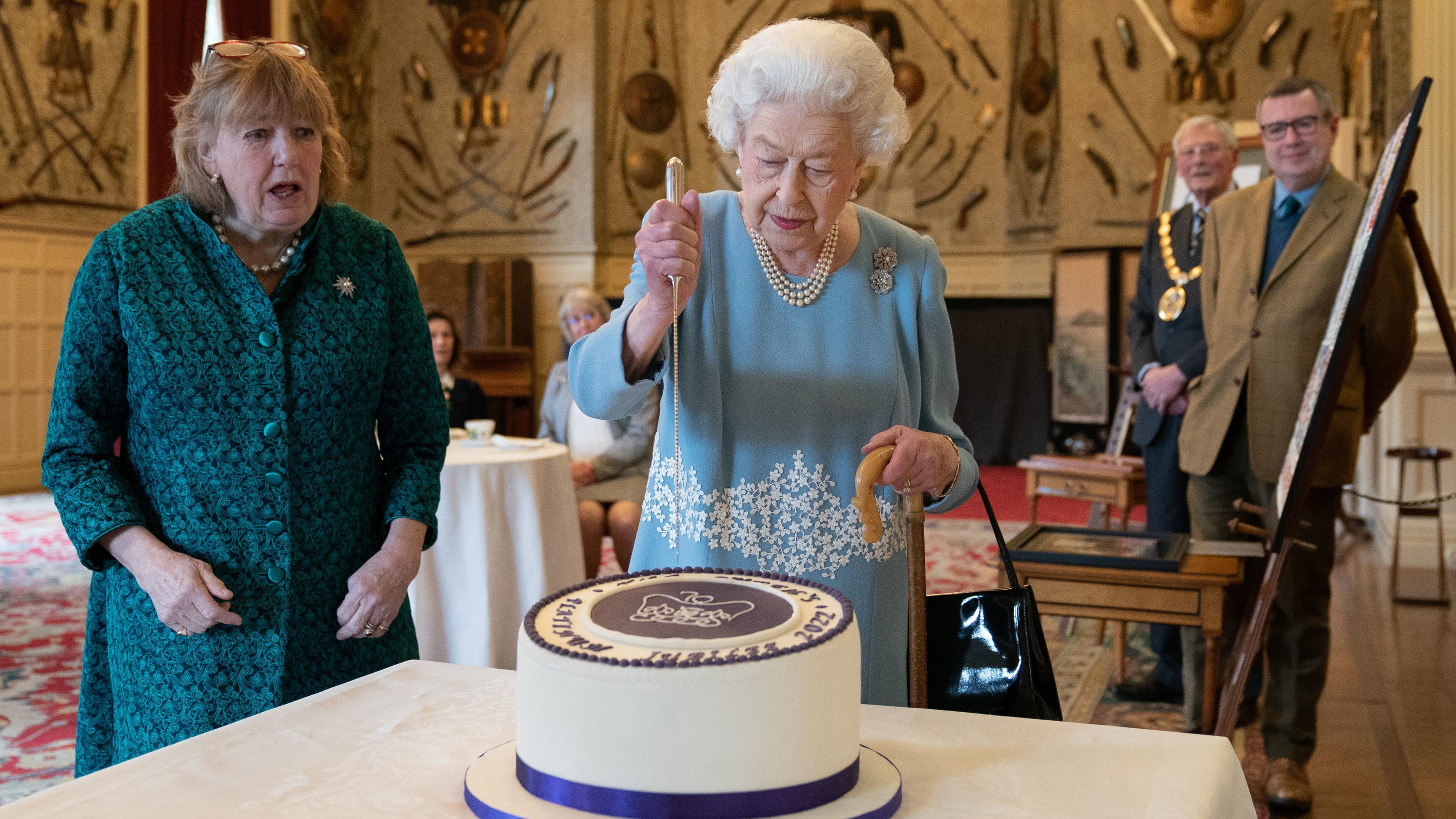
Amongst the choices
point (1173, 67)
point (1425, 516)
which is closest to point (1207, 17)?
point (1173, 67)

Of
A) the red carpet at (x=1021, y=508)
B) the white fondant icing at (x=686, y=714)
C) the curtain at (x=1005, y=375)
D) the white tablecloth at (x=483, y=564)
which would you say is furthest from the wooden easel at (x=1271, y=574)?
the curtain at (x=1005, y=375)

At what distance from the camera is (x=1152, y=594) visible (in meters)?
2.79

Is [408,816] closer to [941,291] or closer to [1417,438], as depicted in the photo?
[941,291]

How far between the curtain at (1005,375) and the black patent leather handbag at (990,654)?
8634 mm

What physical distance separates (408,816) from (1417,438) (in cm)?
615

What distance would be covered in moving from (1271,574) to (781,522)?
4.57ft

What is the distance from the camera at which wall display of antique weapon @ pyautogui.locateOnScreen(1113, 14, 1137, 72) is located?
10.5 metres

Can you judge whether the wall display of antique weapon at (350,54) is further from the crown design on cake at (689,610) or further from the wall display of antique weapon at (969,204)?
the crown design on cake at (689,610)

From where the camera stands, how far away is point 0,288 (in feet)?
27.2

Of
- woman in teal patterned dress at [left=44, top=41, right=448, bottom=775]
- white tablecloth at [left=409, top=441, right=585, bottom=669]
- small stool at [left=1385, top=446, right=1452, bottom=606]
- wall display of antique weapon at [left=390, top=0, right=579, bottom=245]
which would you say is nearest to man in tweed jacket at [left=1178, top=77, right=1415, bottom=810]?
white tablecloth at [left=409, top=441, right=585, bottom=669]

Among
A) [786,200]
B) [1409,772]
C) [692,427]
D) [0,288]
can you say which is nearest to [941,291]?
[786,200]

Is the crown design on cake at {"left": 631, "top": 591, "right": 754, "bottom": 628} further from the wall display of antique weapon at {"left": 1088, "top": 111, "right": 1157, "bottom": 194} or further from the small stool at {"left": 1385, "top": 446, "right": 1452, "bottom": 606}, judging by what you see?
the wall display of antique weapon at {"left": 1088, "top": 111, "right": 1157, "bottom": 194}

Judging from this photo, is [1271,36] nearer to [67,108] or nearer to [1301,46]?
[1301,46]

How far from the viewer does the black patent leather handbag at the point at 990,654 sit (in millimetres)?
Result: 1396
